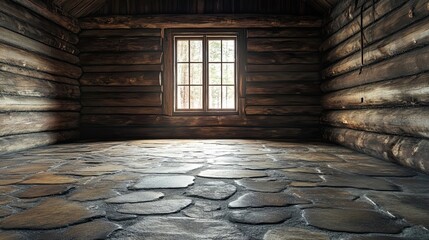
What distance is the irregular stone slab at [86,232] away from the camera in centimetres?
148

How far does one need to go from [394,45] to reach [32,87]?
5858 millimetres

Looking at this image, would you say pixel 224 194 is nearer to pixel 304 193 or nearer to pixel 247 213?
pixel 247 213

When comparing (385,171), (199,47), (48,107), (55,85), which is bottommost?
(385,171)

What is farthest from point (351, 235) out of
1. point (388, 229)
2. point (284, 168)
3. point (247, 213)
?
point (284, 168)

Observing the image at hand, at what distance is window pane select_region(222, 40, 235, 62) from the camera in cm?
748

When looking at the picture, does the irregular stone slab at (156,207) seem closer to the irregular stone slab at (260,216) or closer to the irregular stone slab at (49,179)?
the irregular stone slab at (260,216)

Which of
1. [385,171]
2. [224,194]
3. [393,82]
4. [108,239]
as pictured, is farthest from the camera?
[393,82]

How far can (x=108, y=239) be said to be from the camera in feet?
4.77

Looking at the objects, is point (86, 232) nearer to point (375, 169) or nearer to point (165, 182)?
point (165, 182)

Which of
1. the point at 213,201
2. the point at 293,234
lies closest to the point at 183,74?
the point at 213,201

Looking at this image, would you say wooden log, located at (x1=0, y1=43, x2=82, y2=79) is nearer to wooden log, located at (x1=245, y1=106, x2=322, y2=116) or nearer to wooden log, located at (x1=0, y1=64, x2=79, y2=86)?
wooden log, located at (x1=0, y1=64, x2=79, y2=86)

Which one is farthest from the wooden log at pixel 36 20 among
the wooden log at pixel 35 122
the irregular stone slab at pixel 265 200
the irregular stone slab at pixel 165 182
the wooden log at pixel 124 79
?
the irregular stone slab at pixel 265 200

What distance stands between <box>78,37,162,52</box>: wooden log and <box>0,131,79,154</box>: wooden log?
215 cm

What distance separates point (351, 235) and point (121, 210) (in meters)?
→ 1.34
